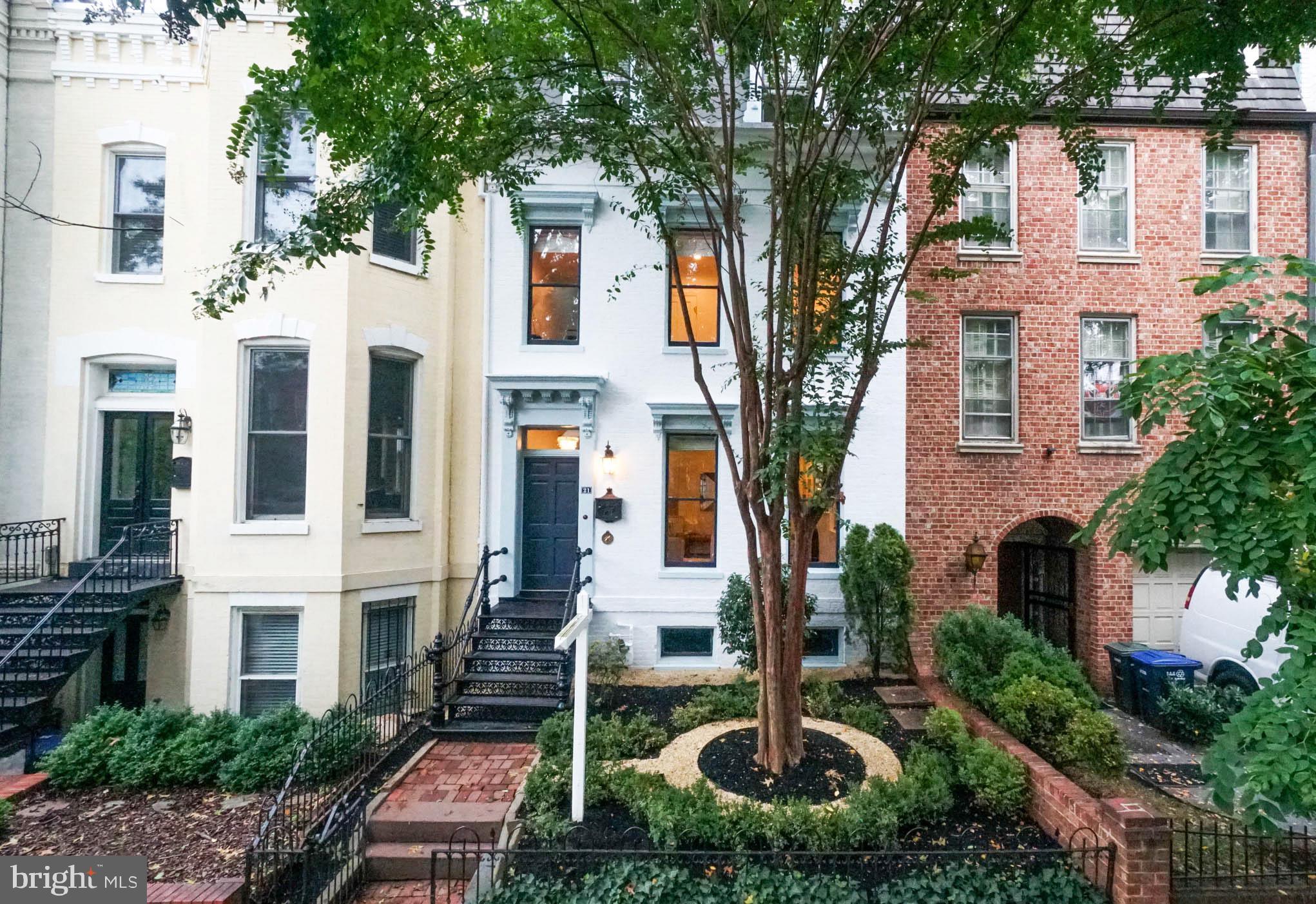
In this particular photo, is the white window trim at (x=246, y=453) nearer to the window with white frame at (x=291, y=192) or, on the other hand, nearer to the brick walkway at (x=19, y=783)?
the window with white frame at (x=291, y=192)

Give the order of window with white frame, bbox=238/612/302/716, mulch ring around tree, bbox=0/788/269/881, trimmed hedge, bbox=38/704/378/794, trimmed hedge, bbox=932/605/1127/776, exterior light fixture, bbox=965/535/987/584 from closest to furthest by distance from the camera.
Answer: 1. mulch ring around tree, bbox=0/788/269/881
2. trimmed hedge, bbox=932/605/1127/776
3. trimmed hedge, bbox=38/704/378/794
4. window with white frame, bbox=238/612/302/716
5. exterior light fixture, bbox=965/535/987/584

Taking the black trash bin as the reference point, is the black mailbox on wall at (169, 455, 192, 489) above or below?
above

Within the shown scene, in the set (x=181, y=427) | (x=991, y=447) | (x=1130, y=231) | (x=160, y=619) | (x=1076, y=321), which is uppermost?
(x=1130, y=231)

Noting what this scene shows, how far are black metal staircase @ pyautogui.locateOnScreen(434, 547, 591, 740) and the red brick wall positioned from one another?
555cm

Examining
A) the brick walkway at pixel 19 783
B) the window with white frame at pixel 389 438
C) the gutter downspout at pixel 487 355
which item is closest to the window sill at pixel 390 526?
the window with white frame at pixel 389 438

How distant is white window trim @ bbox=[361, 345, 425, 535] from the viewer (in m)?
8.81

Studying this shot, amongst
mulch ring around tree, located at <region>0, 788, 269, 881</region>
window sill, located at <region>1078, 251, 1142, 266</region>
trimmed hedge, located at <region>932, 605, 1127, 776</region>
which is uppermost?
window sill, located at <region>1078, 251, 1142, 266</region>

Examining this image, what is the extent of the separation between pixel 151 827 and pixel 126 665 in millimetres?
4121

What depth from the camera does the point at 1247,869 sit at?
14.6 feet

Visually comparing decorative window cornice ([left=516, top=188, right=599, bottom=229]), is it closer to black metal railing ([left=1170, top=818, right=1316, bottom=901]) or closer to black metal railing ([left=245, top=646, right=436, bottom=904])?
black metal railing ([left=245, top=646, right=436, bottom=904])

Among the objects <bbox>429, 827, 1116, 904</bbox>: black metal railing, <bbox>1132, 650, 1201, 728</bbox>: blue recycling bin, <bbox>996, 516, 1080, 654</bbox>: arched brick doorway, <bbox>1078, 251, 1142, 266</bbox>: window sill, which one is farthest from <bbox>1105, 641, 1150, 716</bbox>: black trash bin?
<bbox>1078, 251, 1142, 266</bbox>: window sill

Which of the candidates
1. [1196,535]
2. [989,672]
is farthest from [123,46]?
[989,672]

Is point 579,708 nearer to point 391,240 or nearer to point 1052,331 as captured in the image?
point 391,240

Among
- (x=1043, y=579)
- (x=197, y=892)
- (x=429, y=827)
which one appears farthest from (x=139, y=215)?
(x=1043, y=579)
